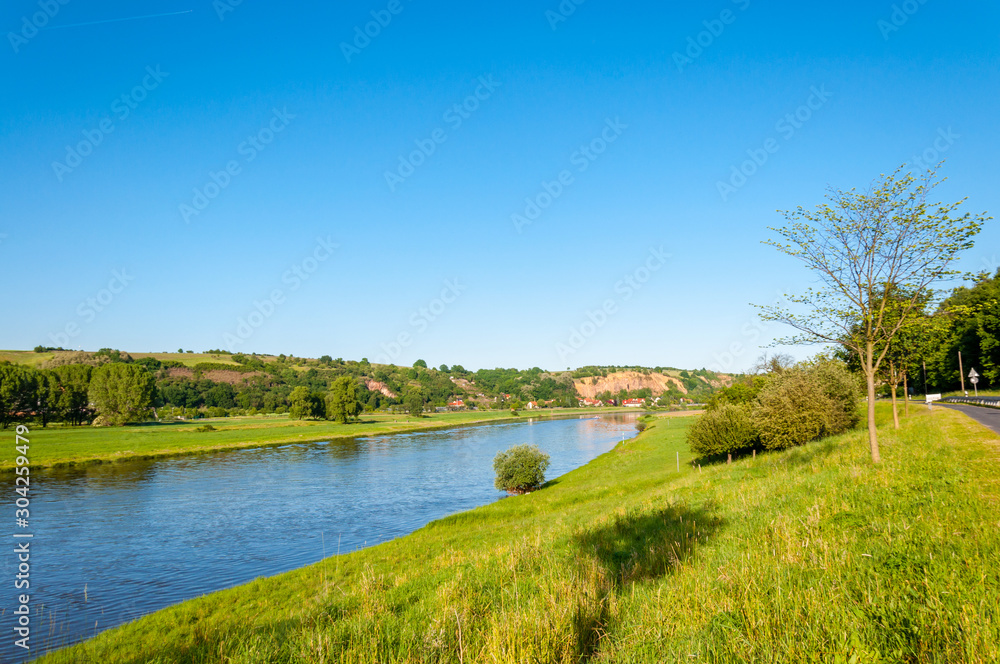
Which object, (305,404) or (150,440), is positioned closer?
(150,440)

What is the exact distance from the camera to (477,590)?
10.1 m

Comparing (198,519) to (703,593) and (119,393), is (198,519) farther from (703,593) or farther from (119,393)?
(119,393)

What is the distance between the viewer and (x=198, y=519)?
3194 cm

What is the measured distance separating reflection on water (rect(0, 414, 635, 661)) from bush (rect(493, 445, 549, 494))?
1.61 metres

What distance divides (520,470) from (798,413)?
19.3 metres

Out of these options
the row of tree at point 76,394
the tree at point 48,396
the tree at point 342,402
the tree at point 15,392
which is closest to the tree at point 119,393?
the row of tree at point 76,394

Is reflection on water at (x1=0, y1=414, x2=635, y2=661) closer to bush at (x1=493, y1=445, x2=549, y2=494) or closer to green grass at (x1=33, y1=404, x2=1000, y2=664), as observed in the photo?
bush at (x1=493, y1=445, x2=549, y2=494)

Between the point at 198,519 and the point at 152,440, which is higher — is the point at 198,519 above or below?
below

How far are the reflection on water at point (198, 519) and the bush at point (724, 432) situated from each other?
1474 centimetres

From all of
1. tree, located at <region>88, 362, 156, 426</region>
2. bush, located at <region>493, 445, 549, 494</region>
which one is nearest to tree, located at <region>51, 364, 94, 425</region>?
tree, located at <region>88, 362, 156, 426</region>

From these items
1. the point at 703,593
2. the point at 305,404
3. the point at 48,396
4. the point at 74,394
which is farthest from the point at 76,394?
the point at 703,593

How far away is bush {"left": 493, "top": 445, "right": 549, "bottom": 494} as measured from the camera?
40062mm

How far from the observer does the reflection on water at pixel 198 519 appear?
1952 cm

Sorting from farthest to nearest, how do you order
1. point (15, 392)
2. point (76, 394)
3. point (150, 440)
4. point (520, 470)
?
point (76, 394) → point (15, 392) → point (150, 440) → point (520, 470)
